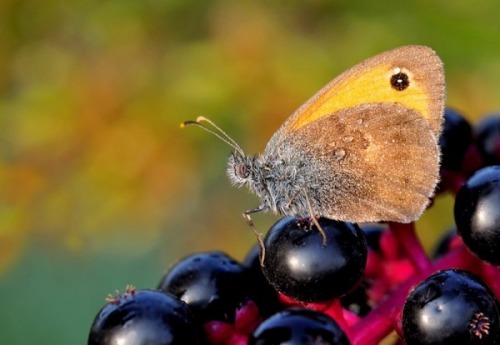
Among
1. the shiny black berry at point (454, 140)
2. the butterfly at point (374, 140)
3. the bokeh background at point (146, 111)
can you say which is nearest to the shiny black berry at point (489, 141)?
the shiny black berry at point (454, 140)

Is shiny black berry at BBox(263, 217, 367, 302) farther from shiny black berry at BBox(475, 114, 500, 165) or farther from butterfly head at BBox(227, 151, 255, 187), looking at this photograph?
shiny black berry at BBox(475, 114, 500, 165)

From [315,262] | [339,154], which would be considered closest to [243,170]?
[339,154]

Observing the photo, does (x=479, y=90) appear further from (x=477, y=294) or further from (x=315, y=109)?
(x=477, y=294)

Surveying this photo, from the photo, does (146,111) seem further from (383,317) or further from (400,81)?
(383,317)

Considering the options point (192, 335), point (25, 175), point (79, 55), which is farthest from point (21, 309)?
point (192, 335)

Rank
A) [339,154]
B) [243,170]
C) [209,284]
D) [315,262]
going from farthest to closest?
1. [243,170]
2. [339,154]
3. [209,284]
4. [315,262]

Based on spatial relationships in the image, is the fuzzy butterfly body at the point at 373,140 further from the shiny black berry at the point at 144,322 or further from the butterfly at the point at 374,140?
the shiny black berry at the point at 144,322

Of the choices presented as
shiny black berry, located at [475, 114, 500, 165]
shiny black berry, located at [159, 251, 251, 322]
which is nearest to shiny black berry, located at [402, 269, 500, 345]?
shiny black berry, located at [159, 251, 251, 322]
